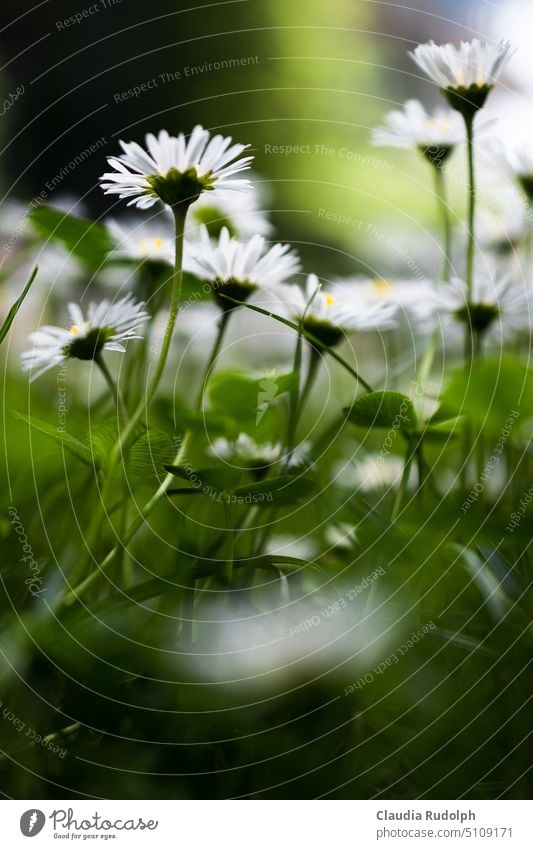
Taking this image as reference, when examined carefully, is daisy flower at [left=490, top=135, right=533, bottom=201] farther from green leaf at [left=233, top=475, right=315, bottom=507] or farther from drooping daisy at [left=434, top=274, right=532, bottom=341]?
green leaf at [left=233, top=475, right=315, bottom=507]

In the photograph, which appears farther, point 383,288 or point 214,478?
point 383,288

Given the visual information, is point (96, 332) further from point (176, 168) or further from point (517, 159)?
point (517, 159)

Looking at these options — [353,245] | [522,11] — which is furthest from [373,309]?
[353,245]

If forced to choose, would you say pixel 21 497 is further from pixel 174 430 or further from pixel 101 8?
pixel 101 8

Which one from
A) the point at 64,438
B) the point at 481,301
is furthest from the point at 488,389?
the point at 64,438

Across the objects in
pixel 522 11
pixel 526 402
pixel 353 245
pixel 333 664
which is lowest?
pixel 333 664

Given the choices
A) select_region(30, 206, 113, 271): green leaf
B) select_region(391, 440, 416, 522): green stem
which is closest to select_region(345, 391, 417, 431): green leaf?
select_region(391, 440, 416, 522): green stem
